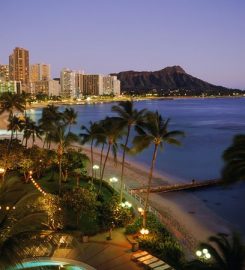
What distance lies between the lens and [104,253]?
1647 cm

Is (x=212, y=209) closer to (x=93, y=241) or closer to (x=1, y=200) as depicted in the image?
(x=93, y=241)

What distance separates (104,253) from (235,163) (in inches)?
252

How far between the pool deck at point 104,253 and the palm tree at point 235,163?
4988 mm

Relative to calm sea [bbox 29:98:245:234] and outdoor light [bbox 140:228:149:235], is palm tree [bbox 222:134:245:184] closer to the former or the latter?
outdoor light [bbox 140:228:149:235]

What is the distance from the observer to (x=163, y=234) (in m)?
19.4

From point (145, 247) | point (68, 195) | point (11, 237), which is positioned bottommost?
point (145, 247)

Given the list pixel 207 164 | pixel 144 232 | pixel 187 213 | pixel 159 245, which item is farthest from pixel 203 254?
pixel 207 164

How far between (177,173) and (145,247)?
106ft

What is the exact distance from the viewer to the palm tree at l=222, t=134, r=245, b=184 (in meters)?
15.6

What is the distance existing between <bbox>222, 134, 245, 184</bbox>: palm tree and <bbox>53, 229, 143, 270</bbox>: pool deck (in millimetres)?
4988

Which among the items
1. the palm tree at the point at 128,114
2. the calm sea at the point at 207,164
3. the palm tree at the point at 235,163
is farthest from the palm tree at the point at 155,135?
the calm sea at the point at 207,164

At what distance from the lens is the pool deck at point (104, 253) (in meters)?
15.2

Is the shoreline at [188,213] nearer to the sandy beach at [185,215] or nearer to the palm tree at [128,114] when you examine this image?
the sandy beach at [185,215]

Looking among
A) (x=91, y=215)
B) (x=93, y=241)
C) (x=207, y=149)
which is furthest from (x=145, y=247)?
(x=207, y=149)
